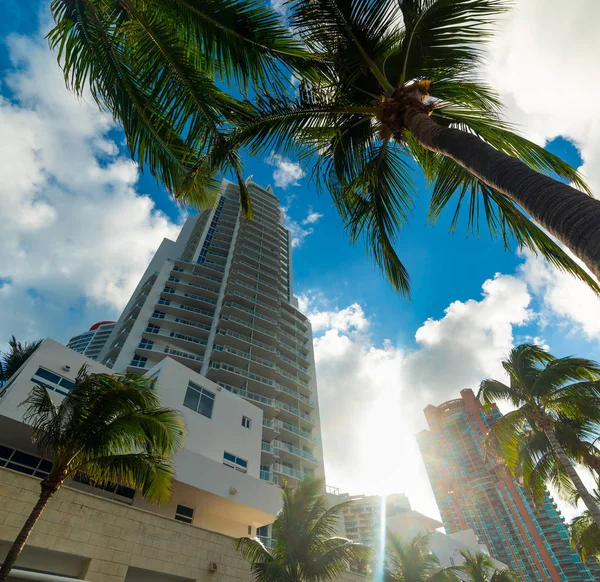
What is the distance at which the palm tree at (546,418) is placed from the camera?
13.1 metres

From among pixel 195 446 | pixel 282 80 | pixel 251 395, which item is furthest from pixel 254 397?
pixel 282 80

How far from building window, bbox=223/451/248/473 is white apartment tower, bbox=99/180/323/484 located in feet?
47.8

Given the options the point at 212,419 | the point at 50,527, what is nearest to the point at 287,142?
the point at 50,527

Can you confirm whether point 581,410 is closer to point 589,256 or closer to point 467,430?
point 589,256

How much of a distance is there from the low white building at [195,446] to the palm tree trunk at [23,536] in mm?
6872

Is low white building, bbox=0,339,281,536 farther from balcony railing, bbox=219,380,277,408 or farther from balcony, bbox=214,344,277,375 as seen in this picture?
balcony, bbox=214,344,277,375

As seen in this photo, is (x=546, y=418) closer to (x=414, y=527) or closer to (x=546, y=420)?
(x=546, y=420)

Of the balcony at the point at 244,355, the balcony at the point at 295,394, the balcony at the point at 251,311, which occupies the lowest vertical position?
the balcony at the point at 295,394

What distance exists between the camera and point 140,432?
9141 millimetres

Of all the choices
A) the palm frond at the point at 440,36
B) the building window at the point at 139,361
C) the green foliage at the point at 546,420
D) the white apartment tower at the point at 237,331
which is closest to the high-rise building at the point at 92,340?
the white apartment tower at the point at 237,331

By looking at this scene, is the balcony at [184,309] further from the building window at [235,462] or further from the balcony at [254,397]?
the building window at [235,462]

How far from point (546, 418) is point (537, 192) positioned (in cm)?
1433

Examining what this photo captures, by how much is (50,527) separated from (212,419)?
34.8ft

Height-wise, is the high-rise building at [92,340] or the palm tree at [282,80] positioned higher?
the high-rise building at [92,340]
